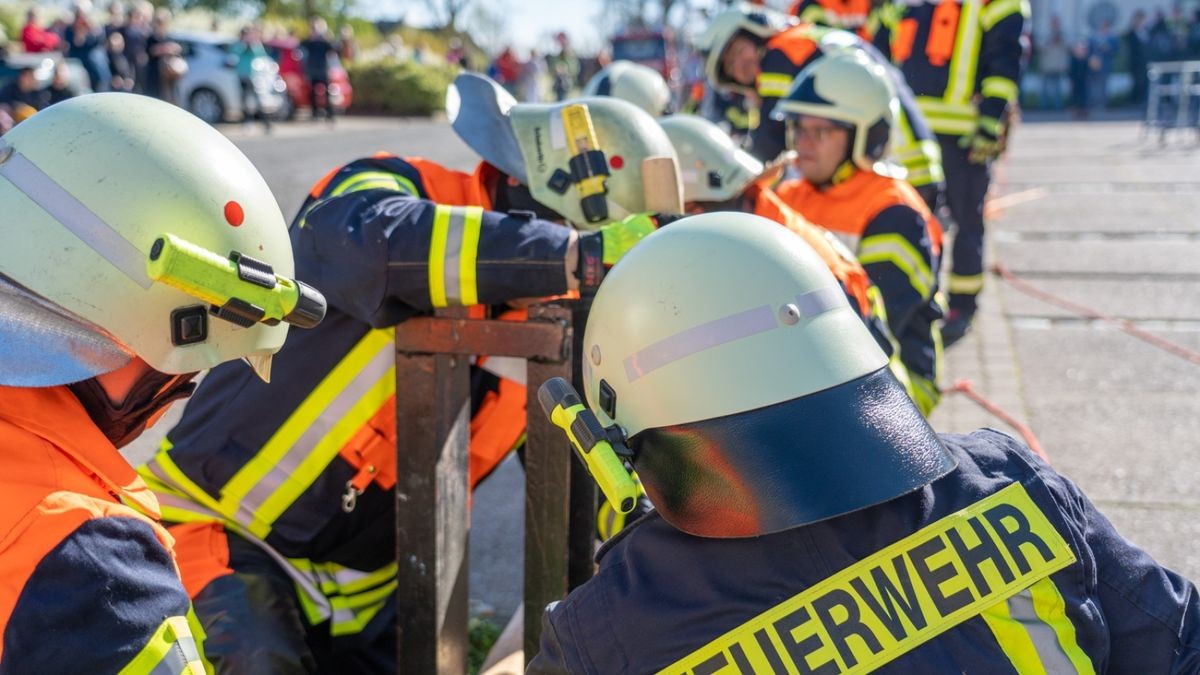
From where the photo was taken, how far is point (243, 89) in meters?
18.0

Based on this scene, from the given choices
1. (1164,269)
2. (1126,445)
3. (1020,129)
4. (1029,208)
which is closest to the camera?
(1126,445)

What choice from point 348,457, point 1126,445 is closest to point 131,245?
point 348,457

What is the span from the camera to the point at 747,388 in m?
1.62

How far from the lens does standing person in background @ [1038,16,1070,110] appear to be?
25.7 m

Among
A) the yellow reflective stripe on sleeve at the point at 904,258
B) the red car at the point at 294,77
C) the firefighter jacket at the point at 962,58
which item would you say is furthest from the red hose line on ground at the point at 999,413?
the red car at the point at 294,77

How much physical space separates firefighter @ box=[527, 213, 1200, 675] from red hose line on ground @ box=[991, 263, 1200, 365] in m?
5.31

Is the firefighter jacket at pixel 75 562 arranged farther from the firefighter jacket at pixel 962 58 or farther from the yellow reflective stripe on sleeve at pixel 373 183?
the firefighter jacket at pixel 962 58

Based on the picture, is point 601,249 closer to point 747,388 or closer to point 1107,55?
point 747,388

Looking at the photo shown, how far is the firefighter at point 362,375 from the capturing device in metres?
2.44

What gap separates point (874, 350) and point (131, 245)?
1.12 meters

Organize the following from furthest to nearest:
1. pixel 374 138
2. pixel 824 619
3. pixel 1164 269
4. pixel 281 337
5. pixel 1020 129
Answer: pixel 1020 129 < pixel 374 138 < pixel 1164 269 < pixel 281 337 < pixel 824 619

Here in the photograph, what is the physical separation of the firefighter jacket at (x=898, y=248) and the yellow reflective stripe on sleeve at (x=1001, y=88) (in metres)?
2.58

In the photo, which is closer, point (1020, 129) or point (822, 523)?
point (822, 523)

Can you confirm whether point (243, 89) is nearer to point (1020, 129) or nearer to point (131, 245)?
point (1020, 129)
